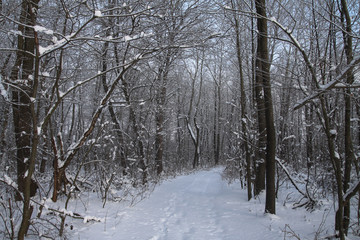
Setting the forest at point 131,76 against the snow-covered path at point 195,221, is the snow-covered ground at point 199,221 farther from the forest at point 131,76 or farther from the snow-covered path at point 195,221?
the forest at point 131,76

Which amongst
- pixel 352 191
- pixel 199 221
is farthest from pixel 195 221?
pixel 352 191

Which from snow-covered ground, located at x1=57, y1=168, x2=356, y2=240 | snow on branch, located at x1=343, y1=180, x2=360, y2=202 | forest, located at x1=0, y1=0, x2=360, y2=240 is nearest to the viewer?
forest, located at x1=0, y1=0, x2=360, y2=240

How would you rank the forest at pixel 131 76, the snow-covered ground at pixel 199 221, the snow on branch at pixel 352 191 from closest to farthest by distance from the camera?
Result: the forest at pixel 131 76, the snow on branch at pixel 352 191, the snow-covered ground at pixel 199 221

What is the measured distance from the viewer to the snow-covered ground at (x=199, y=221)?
12.7ft

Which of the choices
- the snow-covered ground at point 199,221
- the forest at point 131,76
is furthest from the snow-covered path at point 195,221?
the forest at point 131,76

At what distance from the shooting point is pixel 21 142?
4738 millimetres

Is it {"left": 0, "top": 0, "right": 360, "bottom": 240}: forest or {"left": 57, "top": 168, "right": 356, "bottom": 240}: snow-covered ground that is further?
{"left": 57, "top": 168, "right": 356, "bottom": 240}: snow-covered ground

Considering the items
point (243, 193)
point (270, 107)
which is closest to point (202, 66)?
point (243, 193)

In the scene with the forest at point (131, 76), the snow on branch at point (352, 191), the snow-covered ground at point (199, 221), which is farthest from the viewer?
the snow-covered ground at point (199, 221)

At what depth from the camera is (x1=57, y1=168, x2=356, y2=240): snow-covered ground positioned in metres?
3.88

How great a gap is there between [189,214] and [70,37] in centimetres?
428

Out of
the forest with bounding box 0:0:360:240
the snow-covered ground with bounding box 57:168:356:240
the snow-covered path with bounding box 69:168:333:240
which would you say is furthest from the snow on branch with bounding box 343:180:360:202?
the snow-covered path with bounding box 69:168:333:240

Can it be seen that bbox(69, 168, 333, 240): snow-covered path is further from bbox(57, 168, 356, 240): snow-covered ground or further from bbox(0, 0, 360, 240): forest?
bbox(0, 0, 360, 240): forest

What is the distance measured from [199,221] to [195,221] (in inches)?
3.2
